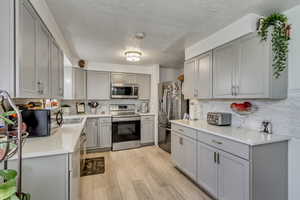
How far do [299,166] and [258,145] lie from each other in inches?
25.0

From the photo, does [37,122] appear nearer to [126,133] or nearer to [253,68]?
[126,133]

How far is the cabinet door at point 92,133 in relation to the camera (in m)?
3.61

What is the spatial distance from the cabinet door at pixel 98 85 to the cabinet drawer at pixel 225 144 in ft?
9.37

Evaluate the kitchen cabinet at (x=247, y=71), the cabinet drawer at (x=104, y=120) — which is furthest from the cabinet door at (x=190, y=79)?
the cabinet drawer at (x=104, y=120)

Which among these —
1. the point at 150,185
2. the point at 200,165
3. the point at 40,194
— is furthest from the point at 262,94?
the point at 40,194

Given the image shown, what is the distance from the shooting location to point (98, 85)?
13.0 feet

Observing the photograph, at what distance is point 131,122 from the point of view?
13.1 ft

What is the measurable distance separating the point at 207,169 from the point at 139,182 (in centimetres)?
112

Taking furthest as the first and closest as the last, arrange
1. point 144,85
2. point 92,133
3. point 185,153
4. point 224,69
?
1. point 144,85
2. point 92,133
3. point 185,153
4. point 224,69

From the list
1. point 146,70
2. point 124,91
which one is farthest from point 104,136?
point 146,70

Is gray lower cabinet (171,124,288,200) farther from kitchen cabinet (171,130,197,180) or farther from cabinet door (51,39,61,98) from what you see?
cabinet door (51,39,61,98)

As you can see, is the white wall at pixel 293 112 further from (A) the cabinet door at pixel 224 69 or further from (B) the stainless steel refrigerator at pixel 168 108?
(B) the stainless steel refrigerator at pixel 168 108

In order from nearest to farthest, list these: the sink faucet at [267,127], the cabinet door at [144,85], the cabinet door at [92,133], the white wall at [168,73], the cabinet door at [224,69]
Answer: the sink faucet at [267,127] → the cabinet door at [224,69] → the cabinet door at [92,133] → the cabinet door at [144,85] → the white wall at [168,73]

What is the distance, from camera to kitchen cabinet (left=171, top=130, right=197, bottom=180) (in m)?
2.25
